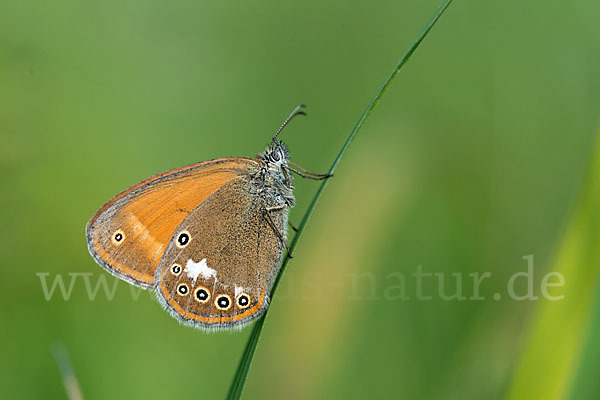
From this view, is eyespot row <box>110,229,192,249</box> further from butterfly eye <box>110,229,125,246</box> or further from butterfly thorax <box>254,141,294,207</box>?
butterfly thorax <box>254,141,294,207</box>

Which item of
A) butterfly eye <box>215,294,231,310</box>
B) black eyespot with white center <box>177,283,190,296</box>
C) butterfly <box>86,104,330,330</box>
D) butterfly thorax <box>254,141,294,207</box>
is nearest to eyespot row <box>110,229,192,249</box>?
butterfly <box>86,104,330,330</box>

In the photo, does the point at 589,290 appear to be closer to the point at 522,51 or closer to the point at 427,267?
the point at 427,267

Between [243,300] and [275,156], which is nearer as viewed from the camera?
[243,300]

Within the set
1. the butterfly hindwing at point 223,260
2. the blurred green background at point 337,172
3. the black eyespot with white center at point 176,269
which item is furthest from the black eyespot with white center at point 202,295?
the blurred green background at point 337,172

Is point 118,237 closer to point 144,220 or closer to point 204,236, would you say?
point 144,220

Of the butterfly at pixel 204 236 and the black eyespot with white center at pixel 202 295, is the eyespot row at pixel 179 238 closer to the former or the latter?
the butterfly at pixel 204 236

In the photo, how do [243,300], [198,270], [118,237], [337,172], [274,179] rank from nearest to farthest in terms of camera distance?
[243,300] < [118,237] < [198,270] < [274,179] < [337,172]

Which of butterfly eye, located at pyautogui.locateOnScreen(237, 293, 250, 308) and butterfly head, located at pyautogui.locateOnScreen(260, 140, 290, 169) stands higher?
butterfly head, located at pyautogui.locateOnScreen(260, 140, 290, 169)

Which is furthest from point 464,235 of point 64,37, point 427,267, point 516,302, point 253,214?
point 64,37

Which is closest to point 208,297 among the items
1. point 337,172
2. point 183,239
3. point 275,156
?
point 183,239
